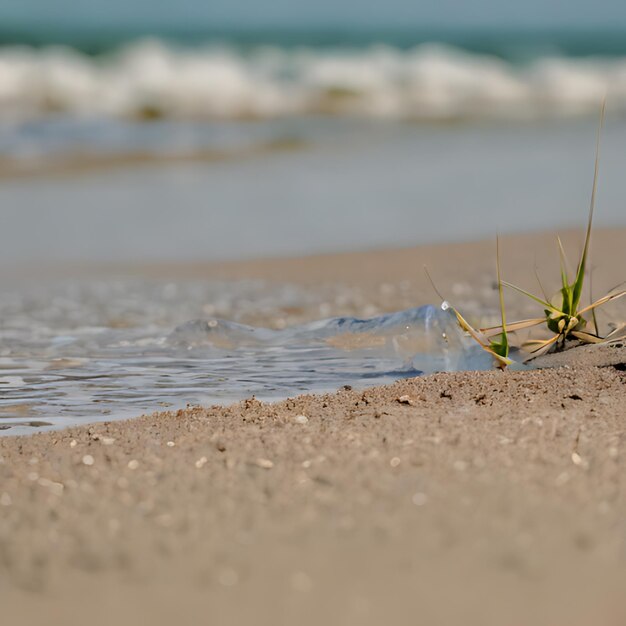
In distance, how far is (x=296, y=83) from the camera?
1591cm

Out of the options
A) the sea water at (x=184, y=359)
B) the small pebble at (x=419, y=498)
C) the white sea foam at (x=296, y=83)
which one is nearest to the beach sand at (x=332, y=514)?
the small pebble at (x=419, y=498)

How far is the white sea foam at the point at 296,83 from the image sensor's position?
14062 mm

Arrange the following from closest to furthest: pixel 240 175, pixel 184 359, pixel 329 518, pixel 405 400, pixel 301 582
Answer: pixel 301 582 < pixel 329 518 < pixel 405 400 < pixel 184 359 < pixel 240 175

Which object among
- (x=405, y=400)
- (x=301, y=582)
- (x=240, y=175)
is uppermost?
(x=240, y=175)

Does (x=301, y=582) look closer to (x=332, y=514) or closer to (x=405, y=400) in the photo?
(x=332, y=514)

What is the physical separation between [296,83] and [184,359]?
41.8 feet

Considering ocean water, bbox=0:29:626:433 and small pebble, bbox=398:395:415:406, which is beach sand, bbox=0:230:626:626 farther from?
ocean water, bbox=0:29:626:433

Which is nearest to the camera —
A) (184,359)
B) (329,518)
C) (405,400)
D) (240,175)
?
(329,518)

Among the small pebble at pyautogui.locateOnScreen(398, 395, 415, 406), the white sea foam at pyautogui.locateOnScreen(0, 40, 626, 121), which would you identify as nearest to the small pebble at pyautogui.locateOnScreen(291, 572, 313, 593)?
the small pebble at pyautogui.locateOnScreen(398, 395, 415, 406)

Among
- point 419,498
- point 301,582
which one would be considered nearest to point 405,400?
point 419,498

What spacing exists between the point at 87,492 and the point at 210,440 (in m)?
0.35

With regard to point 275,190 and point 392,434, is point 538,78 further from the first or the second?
point 392,434

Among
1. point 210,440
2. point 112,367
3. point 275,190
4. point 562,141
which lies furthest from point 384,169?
point 210,440

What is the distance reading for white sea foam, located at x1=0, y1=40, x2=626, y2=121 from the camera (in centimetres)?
1406
